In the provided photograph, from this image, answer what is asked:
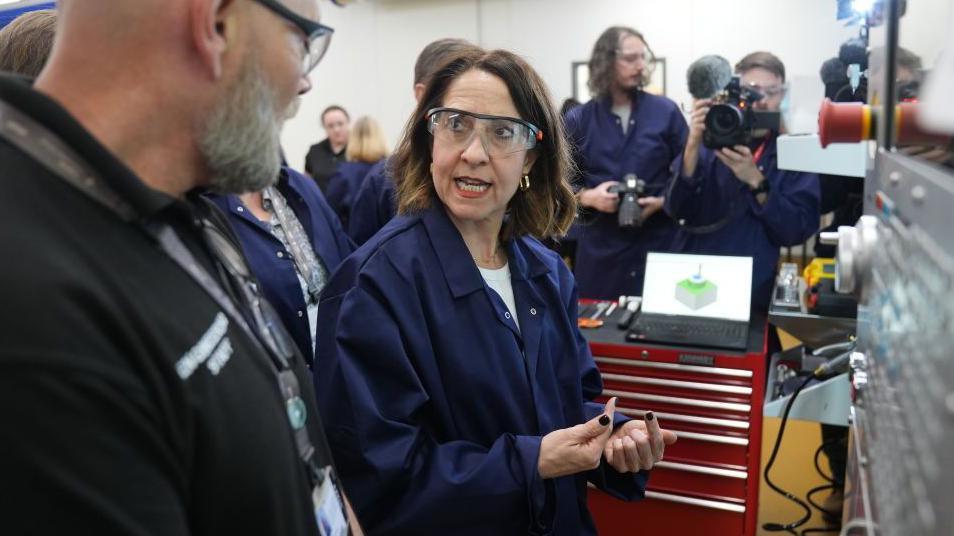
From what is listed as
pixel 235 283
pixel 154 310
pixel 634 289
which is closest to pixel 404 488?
pixel 235 283

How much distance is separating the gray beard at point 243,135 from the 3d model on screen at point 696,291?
1.46m

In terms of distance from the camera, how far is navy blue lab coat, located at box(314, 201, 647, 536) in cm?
112

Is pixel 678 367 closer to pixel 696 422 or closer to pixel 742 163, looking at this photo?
pixel 696 422

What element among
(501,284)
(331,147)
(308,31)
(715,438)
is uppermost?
(308,31)

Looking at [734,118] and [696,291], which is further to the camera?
[734,118]

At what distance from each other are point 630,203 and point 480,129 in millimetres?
1341

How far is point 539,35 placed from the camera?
6.55 metres

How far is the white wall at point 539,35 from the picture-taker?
18.4 ft

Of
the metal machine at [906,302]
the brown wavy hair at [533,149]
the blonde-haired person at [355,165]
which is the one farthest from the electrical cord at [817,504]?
the blonde-haired person at [355,165]

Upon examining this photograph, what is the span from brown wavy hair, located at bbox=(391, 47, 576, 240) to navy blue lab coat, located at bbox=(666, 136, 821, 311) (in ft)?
3.23

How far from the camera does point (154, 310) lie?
55 cm

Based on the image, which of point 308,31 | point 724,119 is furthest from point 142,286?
point 724,119

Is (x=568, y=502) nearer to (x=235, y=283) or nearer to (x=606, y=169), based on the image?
(x=235, y=283)

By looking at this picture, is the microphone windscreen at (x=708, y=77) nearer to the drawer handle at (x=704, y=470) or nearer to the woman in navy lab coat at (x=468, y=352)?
the woman in navy lab coat at (x=468, y=352)
